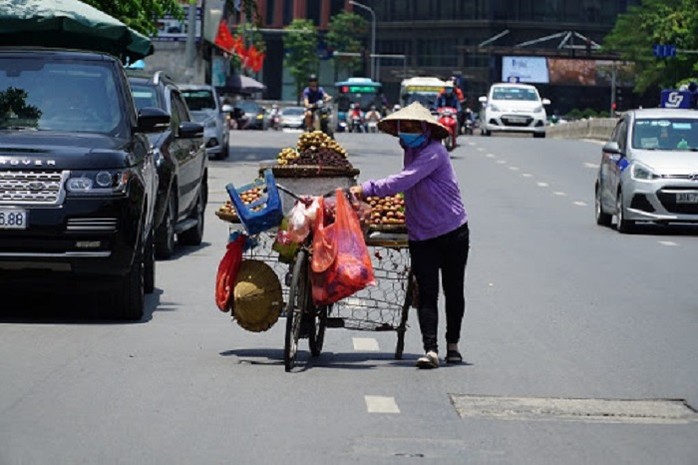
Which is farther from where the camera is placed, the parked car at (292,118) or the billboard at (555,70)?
the billboard at (555,70)

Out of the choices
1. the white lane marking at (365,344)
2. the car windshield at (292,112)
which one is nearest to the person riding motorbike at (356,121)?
the car windshield at (292,112)

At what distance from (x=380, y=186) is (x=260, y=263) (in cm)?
96

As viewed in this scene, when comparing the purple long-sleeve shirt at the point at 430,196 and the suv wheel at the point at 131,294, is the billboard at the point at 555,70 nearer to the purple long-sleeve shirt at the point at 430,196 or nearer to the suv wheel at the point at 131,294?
the suv wheel at the point at 131,294

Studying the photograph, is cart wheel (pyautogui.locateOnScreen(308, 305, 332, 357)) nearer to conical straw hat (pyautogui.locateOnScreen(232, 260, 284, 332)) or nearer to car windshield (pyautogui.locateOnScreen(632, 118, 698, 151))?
conical straw hat (pyautogui.locateOnScreen(232, 260, 284, 332))

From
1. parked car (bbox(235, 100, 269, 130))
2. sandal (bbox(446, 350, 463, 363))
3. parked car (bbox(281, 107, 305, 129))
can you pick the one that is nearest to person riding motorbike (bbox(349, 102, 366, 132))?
parked car (bbox(281, 107, 305, 129))

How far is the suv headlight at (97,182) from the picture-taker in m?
13.2

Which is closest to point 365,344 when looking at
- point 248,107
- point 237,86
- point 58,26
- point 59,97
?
point 59,97

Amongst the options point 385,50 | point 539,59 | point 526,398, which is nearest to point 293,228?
point 526,398

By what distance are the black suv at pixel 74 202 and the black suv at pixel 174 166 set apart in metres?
2.96

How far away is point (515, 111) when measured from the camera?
6500cm

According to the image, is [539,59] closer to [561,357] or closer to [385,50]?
[385,50]

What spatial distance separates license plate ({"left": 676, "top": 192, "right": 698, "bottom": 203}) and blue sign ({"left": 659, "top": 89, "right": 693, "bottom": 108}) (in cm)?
3152

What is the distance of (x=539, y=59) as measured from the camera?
132 metres

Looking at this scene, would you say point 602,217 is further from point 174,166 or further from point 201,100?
point 201,100
